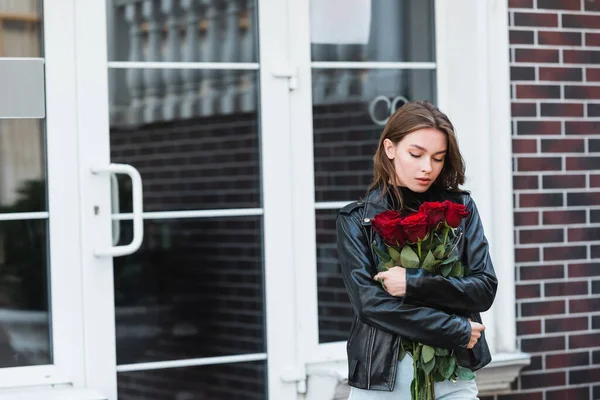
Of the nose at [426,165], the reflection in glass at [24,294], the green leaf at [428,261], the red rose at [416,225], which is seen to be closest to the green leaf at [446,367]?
the green leaf at [428,261]

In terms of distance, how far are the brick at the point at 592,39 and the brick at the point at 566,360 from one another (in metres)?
1.24

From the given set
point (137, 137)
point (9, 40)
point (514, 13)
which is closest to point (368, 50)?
point (514, 13)

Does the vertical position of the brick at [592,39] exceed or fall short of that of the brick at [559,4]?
it falls short

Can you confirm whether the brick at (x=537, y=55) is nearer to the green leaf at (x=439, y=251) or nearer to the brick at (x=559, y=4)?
the brick at (x=559, y=4)

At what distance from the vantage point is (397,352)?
3.05 m

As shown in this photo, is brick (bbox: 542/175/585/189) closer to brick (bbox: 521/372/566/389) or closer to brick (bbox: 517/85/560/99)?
brick (bbox: 517/85/560/99)

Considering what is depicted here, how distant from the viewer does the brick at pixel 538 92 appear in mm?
4602

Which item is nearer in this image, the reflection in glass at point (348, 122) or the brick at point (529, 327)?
the reflection in glass at point (348, 122)

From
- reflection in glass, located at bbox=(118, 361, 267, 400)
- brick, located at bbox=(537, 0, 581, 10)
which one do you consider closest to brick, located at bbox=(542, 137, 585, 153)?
brick, located at bbox=(537, 0, 581, 10)

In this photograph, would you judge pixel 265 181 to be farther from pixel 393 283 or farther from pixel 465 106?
pixel 393 283

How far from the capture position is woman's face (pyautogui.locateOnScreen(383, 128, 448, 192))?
3.08m

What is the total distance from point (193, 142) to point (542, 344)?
1.60m

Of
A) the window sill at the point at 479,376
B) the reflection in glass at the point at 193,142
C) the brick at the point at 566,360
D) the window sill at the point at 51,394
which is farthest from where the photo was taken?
the brick at the point at 566,360

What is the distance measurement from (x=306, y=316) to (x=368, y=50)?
1.04 meters
